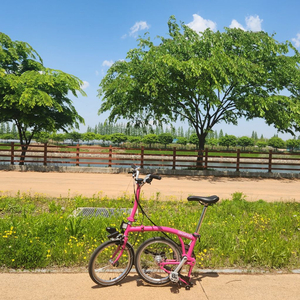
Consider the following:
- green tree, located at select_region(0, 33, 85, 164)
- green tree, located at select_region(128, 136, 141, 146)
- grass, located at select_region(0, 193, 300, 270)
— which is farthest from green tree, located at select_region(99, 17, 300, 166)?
green tree, located at select_region(128, 136, 141, 146)

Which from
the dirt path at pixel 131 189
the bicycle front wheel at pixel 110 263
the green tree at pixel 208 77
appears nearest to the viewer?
the bicycle front wheel at pixel 110 263

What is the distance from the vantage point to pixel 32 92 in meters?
15.6

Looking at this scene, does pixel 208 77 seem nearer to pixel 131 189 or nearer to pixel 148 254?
pixel 131 189

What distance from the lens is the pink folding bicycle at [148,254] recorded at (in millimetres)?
3363

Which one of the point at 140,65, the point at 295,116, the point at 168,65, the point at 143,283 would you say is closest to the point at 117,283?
the point at 143,283

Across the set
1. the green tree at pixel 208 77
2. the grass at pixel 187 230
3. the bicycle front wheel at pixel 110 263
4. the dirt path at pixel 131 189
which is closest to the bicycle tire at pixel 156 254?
the bicycle front wheel at pixel 110 263

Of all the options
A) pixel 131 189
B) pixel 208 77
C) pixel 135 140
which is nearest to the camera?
pixel 131 189

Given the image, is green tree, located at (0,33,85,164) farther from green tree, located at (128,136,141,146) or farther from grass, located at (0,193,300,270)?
green tree, located at (128,136,141,146)

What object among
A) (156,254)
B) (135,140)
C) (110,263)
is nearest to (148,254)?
(156,254)

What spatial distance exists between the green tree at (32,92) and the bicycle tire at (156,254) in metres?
13.4

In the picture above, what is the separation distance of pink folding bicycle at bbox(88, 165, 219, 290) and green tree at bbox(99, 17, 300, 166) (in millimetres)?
10766

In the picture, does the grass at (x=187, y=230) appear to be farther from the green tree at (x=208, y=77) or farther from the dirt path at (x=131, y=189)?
the green tree at (x=208, y=77)

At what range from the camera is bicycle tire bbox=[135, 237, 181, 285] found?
134 inches

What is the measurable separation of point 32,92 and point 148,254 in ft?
48.5
